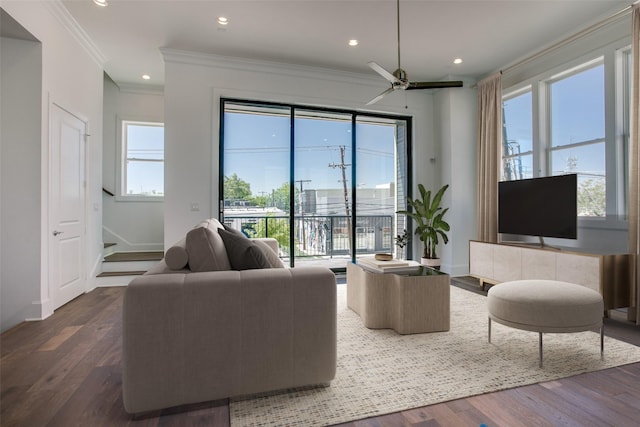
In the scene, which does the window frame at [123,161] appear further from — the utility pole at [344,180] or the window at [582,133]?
the window at [582,133]

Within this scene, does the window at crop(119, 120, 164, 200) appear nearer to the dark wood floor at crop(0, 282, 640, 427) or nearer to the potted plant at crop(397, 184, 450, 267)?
the dark wood floor at crop(0, 282, 640, 427)

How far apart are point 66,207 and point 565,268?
5099mm

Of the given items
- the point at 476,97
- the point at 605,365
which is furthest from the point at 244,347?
the point at 476,97

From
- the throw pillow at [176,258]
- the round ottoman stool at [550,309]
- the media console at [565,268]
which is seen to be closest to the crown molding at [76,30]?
the throw pillow at [176,258]

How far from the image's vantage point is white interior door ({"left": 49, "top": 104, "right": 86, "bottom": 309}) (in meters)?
3.22

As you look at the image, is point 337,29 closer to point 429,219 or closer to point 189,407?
point 429,219

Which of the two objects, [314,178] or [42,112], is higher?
[42,112]

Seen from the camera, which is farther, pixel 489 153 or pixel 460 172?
pixel 460 172

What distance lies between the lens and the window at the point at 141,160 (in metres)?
5.43

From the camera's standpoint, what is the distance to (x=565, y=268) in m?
3.15

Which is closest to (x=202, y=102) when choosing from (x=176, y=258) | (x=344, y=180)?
(x=344, y=180)

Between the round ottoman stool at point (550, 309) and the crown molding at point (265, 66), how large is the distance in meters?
3.83

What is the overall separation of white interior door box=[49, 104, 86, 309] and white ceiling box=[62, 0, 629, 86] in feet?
3.93

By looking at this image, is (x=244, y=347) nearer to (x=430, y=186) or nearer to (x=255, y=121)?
(x=255, y=121)
